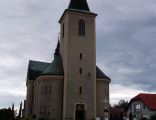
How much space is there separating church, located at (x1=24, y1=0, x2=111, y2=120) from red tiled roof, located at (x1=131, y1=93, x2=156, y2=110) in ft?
64.7

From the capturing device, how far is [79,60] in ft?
180

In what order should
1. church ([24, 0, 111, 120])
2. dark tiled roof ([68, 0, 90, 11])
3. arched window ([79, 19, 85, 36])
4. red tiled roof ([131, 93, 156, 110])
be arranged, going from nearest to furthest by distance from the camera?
church ([24, 0, 111, 120]), arched window ([79, 19, 85, 36]), dark tiled roof ([68, 0, 90, 11]), red tiled roof ([131, 93, 156, 110])

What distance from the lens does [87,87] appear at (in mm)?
54094

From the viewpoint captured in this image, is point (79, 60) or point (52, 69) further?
point (52, 69)

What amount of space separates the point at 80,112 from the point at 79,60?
8.85 metres

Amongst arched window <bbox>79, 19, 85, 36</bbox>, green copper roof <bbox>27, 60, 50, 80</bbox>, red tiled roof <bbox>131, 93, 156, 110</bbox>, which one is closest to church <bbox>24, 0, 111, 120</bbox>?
arched window <bbox>79, 19, 85, 36</bbox>

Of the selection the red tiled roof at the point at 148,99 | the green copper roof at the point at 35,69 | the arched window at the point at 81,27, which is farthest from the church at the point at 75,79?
the red tiled roof at the point at 148,99

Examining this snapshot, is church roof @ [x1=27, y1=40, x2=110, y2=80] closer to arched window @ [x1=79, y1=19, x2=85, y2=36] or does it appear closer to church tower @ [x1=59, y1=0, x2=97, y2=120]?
church tower @ [x1=59, y1=0, x2=97, y2=120]

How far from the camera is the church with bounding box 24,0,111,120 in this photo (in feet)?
174

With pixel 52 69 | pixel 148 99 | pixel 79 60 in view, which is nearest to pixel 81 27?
pixel 79 60

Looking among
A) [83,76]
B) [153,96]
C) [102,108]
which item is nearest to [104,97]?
[102,108]

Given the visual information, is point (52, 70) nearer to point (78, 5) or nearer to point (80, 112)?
point (80, 112)

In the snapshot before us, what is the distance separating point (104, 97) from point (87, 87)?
4.27 m

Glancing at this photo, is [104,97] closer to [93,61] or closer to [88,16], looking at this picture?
[93,61]
